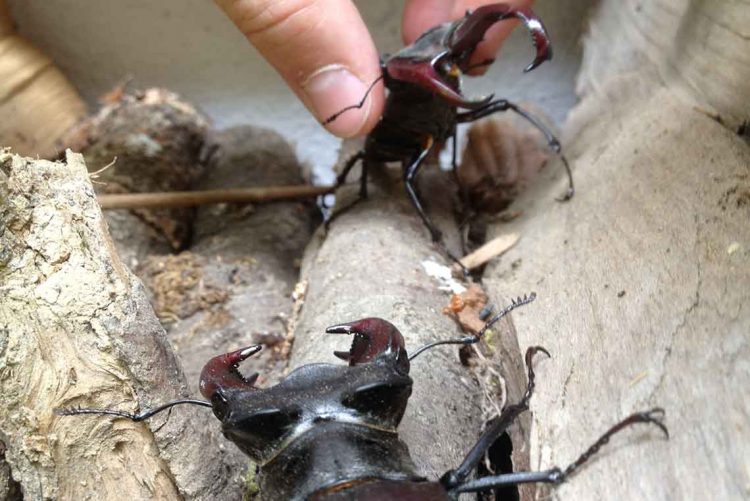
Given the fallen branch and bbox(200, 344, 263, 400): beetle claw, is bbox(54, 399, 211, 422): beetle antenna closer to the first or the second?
bbox(200, 344, 263, 400): beetle claw

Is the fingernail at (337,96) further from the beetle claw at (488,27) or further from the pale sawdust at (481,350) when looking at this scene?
the pale sawdust at (481,350)

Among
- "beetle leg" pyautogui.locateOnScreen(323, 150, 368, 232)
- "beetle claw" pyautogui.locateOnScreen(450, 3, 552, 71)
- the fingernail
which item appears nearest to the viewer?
"beetle claw" pyautogui.locateOnScreen(450, 3, 552, 71)

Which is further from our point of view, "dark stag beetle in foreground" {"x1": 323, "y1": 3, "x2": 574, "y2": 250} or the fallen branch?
the fallen branch

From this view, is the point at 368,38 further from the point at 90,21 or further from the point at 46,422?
the point at 90,21

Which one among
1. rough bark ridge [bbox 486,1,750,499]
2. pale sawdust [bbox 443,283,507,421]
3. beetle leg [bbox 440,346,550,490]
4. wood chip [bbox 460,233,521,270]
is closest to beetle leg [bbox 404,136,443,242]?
wood chip [bbox 460,233,521,270]

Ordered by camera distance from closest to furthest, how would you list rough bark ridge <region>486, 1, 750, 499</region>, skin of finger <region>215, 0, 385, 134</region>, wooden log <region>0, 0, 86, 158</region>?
1. rough bark ridge <region>486, 1, 750, 499</region>
2. skin of finger <region>215, 0, 385, 134</region>
3. wooden log <region>0, 0, 86, 158</region>

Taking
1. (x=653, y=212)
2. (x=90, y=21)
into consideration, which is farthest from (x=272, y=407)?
(x=90, y=21)

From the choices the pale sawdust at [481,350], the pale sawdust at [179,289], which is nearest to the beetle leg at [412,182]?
the pale sawdust at [481,350]
